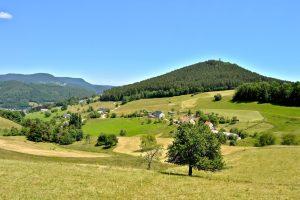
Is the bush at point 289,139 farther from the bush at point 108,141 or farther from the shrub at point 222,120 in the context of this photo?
the bush at point 108,141

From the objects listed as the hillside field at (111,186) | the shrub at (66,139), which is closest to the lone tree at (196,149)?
the hillside field at (111,186)

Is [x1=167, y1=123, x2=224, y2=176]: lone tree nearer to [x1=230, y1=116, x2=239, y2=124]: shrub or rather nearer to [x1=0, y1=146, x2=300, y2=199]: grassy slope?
[x1=0, y1=146, x2=300, y2=199]: grassy slope

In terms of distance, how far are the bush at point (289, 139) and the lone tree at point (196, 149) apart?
71379 millimetres

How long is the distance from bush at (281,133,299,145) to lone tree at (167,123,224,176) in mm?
71379

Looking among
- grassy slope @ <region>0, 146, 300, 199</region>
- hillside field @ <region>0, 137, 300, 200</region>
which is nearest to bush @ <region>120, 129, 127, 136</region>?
hillside field @ <region>0, 137, 300, 200</region>

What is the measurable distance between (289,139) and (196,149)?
251 feet

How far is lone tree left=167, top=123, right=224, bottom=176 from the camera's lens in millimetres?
65312

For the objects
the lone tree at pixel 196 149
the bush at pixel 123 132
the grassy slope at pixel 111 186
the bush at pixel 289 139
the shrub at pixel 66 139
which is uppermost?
the lone tree at pixel 196 149

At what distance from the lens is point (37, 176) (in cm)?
4988

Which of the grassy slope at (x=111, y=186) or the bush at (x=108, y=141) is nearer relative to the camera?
the grassy slope at (x=111, y=186)

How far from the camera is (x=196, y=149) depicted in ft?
216

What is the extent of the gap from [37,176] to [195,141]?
2460cm

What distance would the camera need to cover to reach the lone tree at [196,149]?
65.3m

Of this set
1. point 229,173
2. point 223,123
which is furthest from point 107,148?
point 229,173
